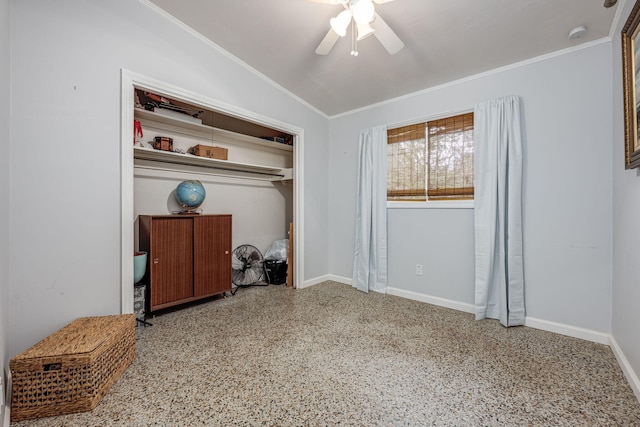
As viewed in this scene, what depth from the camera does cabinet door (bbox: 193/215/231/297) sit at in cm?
286

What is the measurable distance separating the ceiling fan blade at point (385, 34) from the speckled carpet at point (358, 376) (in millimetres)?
2209

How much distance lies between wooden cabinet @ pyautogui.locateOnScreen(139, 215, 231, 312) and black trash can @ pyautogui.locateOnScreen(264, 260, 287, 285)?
69cm

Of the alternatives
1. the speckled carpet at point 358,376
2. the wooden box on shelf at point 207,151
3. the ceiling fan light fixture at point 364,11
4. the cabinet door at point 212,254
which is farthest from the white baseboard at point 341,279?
the ceiling fan light fixture at point 364,11

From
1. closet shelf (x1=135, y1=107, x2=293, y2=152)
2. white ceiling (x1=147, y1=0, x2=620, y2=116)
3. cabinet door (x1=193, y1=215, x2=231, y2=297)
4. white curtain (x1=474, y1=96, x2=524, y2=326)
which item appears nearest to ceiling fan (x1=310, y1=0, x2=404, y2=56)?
white ceiling (x1=147, y1=0, x2=620, y2=116)

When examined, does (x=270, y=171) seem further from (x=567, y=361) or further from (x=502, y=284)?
(x=567, y=361)

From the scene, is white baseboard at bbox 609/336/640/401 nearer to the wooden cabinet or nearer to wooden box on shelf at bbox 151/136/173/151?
the wooden cabinet

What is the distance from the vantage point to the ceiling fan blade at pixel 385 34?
1773 mm

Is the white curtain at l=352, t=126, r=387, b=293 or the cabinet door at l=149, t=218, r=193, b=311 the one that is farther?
the white curtain at l=352, t=126, r=387, b=293

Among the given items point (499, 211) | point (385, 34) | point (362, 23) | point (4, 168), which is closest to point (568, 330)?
point (499, 211)

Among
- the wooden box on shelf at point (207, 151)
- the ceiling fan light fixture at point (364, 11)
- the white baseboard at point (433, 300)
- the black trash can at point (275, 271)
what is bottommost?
the white baseboard at point (433, 300)

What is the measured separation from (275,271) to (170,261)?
139cm

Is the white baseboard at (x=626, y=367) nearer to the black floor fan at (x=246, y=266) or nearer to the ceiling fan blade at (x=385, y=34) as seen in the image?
the ceiling fan blade at (x=385, y=34)

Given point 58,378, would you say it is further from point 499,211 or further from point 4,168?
point 499,211

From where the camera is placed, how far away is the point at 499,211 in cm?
247
